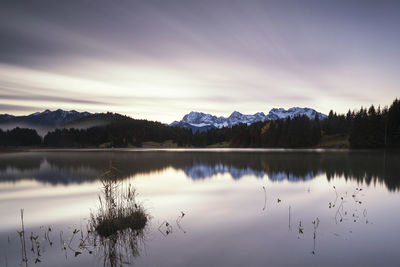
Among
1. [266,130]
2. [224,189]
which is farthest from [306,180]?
[266,130]

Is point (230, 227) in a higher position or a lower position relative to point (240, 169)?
higher

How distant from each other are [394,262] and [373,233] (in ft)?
9.42

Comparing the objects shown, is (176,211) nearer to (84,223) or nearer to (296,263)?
(84,223)

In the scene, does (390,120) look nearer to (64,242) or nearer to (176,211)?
(176,211)

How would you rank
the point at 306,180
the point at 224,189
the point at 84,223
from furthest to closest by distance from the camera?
the point at 306,180, the point at 224,189, the point at 84,223

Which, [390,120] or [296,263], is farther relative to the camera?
[390,120]

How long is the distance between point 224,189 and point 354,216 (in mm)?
10779

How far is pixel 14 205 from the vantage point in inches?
652

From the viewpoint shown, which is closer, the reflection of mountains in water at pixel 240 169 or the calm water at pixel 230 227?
the calm water at pixel 230 227

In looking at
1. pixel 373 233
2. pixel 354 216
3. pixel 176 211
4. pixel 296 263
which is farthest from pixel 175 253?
pixel 354 216

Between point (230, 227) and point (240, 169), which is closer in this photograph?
point (230, 227)

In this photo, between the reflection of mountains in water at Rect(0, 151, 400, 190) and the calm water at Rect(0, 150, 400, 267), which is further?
the reflection of mountains in water at Rect(0, 151, 400, 190)

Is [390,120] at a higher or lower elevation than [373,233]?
higher

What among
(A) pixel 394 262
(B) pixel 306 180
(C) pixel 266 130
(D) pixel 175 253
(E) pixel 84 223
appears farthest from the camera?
(C) pixel 266 130
